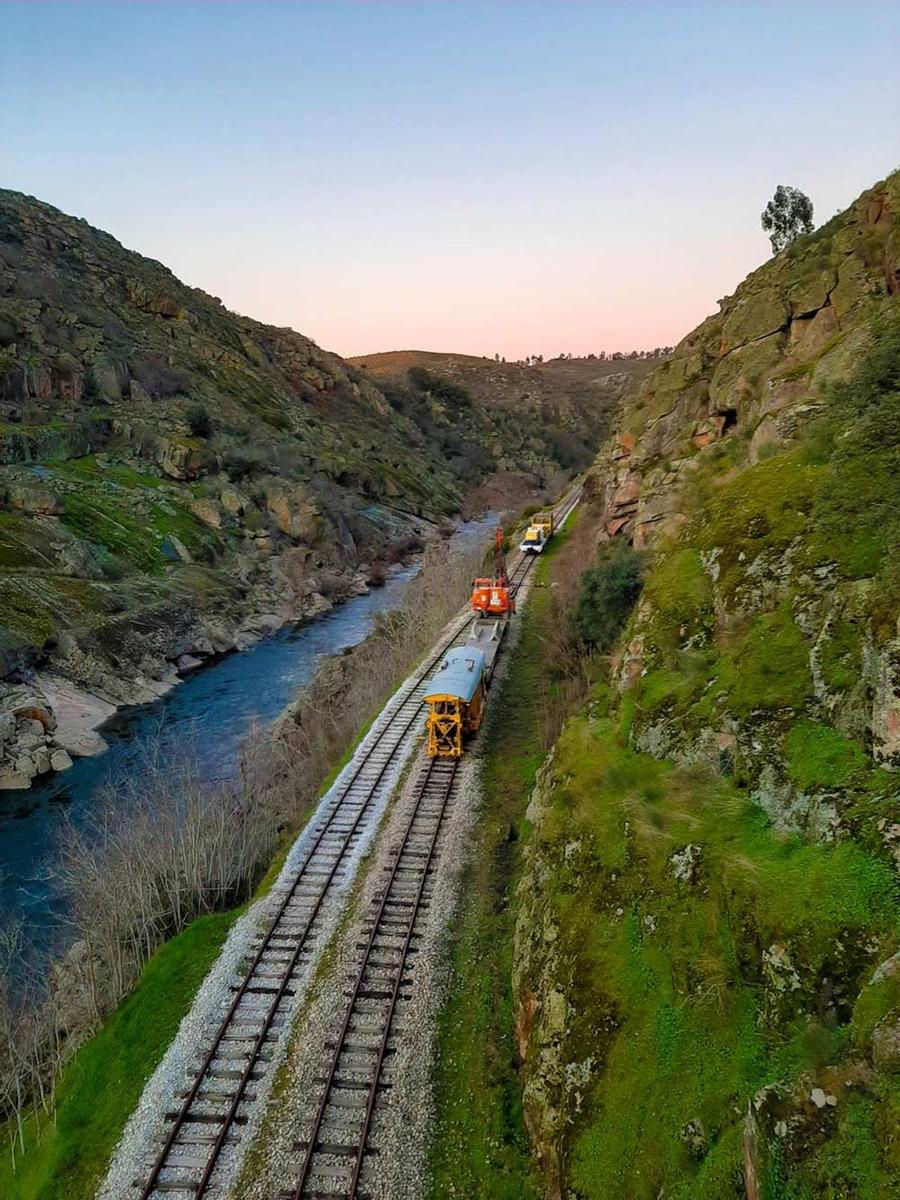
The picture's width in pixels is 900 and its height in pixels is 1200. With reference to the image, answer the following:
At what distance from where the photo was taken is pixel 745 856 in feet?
33.6

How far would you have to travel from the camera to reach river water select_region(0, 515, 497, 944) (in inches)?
928

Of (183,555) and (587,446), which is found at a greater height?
(587,446)

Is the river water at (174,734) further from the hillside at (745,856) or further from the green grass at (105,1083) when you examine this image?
the hillside at (745,856)

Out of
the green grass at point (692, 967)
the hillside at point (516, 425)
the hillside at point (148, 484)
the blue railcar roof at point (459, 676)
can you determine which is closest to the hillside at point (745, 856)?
the green grass at point (692, 967)

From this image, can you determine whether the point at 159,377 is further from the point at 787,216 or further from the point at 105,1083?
the point at 105,1083

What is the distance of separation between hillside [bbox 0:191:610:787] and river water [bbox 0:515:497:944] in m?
1.57

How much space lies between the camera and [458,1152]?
1184 centimetres

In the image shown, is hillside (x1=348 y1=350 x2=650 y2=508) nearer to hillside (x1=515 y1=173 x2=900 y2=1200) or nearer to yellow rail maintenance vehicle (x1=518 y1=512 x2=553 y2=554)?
yellow rail maintenance vehicle (x1=518 y1=512 x2=553 y2=554)

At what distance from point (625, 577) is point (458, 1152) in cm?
1938

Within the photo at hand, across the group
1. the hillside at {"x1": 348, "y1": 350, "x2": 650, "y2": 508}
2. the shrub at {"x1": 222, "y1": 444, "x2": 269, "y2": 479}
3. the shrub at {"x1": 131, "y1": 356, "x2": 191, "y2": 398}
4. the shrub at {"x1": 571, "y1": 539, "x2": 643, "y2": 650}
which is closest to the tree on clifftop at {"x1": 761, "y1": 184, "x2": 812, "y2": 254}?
the shrub at {"x1": 571, "y1": 539, "x2": 643, "y2": 650}

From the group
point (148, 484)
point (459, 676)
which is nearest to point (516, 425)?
point (148, 484)

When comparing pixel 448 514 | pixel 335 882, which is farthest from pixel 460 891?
pixel 448 514

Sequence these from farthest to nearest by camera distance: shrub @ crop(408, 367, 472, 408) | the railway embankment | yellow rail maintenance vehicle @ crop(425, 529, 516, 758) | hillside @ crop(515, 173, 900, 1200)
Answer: shrub @ crop(408, 367, 472, 408) < yellow rail maintenance vehicle @ crop(425, 529, 516, 758) < the railway embankment < hillside @ crop(515, 173, 900, 1200)

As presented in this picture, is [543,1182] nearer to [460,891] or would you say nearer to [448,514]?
[460,891]
